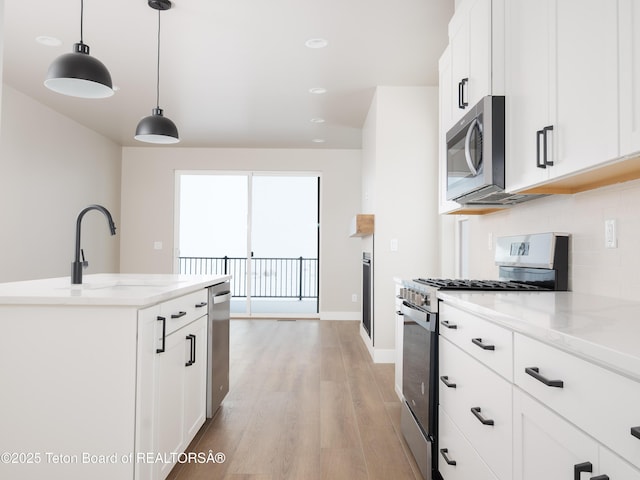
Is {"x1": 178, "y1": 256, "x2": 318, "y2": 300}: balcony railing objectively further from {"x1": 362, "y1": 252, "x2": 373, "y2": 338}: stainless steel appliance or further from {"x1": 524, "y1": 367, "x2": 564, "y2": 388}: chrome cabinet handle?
{"x1": 524, "y1": 367, "x2": 564, "y2": 388}: chrome cabinet handle

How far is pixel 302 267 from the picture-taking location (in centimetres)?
926

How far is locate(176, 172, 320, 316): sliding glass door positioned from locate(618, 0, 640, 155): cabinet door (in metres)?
6.78

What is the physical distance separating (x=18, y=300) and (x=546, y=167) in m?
2.06

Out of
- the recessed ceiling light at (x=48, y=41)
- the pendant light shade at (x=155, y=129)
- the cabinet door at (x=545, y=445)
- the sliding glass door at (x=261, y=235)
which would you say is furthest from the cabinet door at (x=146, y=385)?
the sliding glass door at (x=261, y=235)

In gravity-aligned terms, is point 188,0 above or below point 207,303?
above

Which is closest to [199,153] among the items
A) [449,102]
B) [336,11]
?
[336,11]

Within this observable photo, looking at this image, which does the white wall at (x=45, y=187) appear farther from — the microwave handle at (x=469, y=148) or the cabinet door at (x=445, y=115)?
the microwave handle at (x=469, y=148)

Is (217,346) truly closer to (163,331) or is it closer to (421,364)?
(163,331)

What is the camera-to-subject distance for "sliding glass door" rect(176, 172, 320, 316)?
8430 mm

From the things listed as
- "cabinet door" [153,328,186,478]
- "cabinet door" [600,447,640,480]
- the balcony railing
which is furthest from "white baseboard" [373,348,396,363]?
the balcony railing

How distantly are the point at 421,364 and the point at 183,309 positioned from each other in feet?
4.01

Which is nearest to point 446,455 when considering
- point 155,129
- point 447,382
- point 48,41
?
point 447,382

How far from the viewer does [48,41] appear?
3615 mm

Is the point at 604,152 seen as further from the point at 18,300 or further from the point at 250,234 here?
the point at 250,234
